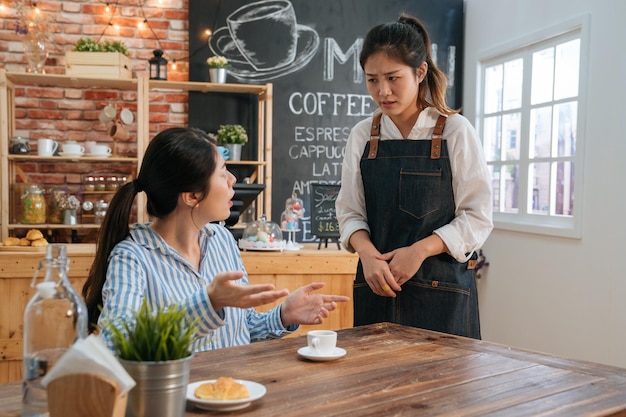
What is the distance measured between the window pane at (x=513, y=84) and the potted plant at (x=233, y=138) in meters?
1.79

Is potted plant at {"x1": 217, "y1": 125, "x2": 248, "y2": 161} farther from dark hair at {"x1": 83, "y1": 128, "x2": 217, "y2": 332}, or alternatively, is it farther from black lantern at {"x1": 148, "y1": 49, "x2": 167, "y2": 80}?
dark hair at {"x1": 83, "y1": 128, "x2": 217, "y2": 332}

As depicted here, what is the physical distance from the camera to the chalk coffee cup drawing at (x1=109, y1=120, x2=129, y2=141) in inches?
170

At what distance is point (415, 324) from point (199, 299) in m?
0.92

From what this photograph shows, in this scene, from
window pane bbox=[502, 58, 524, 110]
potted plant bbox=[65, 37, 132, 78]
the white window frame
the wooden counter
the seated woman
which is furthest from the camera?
window pane bbox=[502, 58, 524, 110]

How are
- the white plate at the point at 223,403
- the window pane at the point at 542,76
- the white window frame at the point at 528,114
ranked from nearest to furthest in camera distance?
the white plate at the point at 223,403 < the white window frame at the point at 528,114 < the window pane at the point at 542,76

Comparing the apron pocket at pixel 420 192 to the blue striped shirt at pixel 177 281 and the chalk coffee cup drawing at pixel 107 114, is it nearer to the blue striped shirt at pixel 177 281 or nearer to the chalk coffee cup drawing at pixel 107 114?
the blue striped shirt at pixel 177 281

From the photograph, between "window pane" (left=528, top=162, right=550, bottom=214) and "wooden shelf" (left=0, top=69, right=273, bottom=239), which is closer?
"wooden shelf" (left=0, top=69, right=273, bottom=239)

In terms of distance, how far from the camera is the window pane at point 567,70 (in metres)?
4.03

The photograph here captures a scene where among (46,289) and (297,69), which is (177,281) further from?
(297,69)

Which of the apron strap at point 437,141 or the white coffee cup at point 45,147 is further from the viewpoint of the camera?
the white coffee cup at point 45,147

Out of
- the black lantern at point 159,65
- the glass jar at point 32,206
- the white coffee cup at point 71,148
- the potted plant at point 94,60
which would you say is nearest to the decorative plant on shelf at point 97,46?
the potted plant at point 94,60

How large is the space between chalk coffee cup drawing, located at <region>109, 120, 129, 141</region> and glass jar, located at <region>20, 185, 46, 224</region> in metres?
0.57

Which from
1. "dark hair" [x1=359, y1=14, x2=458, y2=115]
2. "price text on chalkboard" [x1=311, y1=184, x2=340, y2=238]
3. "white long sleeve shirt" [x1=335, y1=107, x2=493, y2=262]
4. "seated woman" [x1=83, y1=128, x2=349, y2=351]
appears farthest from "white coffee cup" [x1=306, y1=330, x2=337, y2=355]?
"price text on chalkboard" [x1=311, y1=184, x2=340, y2=238]

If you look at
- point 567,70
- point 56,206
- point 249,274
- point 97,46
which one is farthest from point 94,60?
point 567,70
